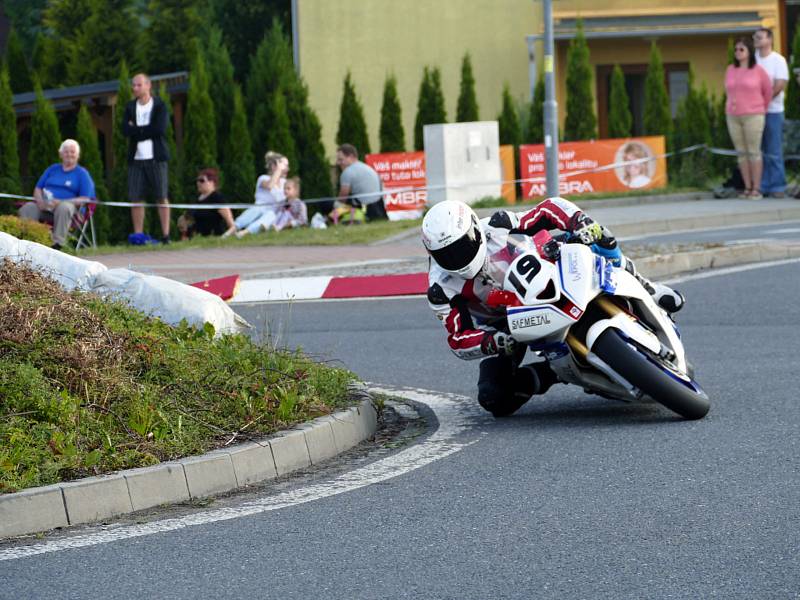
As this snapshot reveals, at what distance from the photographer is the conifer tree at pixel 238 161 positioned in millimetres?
26000

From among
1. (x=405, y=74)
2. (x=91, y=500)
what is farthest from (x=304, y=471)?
(x=405, y=74)

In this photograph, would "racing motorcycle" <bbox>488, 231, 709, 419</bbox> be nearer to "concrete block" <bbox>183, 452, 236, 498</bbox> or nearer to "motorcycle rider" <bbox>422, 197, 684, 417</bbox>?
"motorcycle rider" <bbox>422, 197, 684, 417</bbox>

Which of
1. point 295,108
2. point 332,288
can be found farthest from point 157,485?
point 295,108

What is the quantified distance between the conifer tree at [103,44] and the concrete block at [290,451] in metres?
35.3

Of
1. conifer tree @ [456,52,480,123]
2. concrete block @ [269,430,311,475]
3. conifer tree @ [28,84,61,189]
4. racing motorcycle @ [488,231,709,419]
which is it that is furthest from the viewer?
conifer tree @ [456,52,480,123]

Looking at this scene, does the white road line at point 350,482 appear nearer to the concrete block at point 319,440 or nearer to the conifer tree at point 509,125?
the concrete block at point 319,440

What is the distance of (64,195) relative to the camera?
786 inches

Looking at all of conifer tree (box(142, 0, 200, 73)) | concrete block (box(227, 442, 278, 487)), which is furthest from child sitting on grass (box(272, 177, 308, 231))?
conifer tree (box(142, 0, 200, 73))

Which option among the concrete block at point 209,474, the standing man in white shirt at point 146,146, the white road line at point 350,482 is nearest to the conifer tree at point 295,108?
the standing man in white shirt at point 146,146

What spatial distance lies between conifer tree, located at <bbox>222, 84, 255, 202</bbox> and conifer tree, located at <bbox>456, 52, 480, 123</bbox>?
592 centimetres

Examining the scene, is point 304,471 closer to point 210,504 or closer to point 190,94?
point 210,504

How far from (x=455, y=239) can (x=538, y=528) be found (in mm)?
2347

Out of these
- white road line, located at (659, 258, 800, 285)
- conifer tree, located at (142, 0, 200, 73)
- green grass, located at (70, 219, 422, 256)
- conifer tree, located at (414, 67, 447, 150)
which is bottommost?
white road line, located at (659, 258, 800, 285)

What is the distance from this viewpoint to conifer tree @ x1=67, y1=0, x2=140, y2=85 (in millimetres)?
41750
